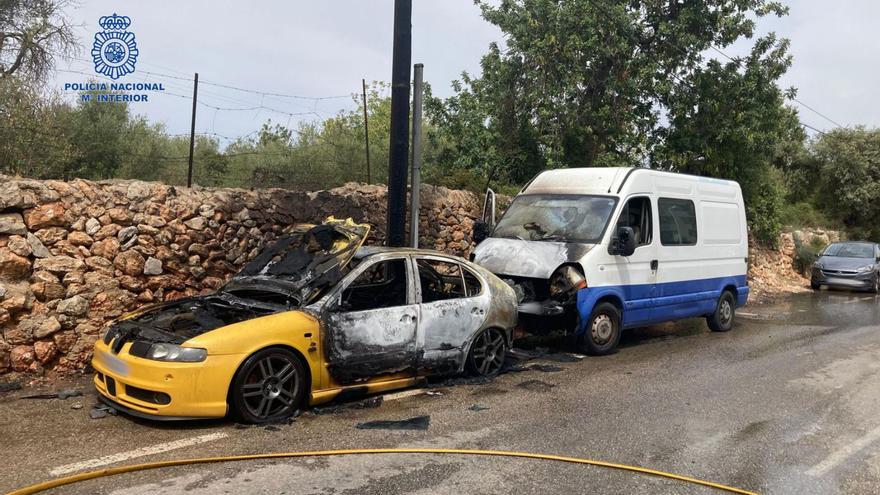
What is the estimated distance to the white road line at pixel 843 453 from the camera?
15.3ft

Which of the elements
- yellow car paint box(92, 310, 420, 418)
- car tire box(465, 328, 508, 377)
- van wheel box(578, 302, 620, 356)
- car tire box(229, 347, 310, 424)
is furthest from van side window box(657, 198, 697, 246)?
car tire box(229, 347, 310, 424)

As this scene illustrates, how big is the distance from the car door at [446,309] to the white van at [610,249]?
4.05 feet

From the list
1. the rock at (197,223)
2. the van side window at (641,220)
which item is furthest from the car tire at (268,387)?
the van side window at (641,220)

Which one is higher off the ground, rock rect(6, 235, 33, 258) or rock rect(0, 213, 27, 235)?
rock rect(0, 213, 27, 235)

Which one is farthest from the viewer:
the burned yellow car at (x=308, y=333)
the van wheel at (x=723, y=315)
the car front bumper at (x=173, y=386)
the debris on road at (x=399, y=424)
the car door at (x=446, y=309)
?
the van wheel at (x=723, y=315)

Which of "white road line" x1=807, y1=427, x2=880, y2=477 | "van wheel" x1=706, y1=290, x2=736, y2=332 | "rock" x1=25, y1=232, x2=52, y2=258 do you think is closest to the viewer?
"white road line" x1=807, y1=427, x2=880, y2=477

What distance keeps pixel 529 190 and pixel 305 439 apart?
5.76 meters

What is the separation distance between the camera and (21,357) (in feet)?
22.1

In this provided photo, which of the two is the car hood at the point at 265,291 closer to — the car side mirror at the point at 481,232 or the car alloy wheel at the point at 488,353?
the car alloy wheel at the point at 488,353

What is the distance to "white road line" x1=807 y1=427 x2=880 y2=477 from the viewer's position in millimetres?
4668

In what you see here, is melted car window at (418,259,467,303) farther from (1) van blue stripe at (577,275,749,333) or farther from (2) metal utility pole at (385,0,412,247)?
(2) metal utility pole at (385,0,412,247)

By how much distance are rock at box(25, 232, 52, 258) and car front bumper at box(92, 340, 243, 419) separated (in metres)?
2.52

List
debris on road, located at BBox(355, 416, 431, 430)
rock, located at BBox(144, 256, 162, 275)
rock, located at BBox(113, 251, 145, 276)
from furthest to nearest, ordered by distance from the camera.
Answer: rock, located at BBox(144, 256, 162, 275) < rock, located at BBox(113, 251, 145, 276) < debris on road, located at BBox(355, 416, 431, 430)

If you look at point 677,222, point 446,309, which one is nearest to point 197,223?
point 446,309
